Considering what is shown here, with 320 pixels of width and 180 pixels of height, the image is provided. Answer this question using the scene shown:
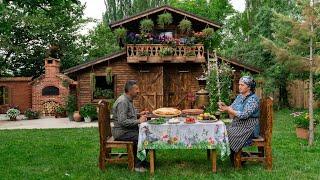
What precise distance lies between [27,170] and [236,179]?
12.1 ft

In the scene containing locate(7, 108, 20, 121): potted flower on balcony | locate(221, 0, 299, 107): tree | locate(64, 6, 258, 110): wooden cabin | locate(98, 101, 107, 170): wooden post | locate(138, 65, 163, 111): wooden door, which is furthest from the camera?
locate(221, 0, 299, 107): tree

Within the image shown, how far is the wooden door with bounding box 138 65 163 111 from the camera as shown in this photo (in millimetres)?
22844

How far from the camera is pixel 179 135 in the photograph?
792cm

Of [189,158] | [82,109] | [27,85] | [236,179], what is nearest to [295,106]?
[82,109]

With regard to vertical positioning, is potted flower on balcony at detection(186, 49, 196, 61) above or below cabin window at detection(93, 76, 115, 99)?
above

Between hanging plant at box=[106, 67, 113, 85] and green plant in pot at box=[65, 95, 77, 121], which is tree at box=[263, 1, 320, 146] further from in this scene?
green plant in pot at box=[65, 95, 77, 121]

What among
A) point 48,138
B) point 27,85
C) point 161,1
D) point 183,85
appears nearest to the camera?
point 48,138

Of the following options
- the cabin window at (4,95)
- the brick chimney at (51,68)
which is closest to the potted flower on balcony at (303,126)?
the brick chimney at (51,68)

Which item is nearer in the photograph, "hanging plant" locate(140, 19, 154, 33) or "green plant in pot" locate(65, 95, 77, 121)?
"hanging plant" locate(140, 19, 154, 33)

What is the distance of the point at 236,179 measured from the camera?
291 inches

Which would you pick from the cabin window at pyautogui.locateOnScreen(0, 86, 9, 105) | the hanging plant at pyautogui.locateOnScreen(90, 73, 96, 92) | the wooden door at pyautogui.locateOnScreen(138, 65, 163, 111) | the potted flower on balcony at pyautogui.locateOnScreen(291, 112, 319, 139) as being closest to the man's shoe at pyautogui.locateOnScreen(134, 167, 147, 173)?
the potted flower on balcony at pyautogui.locateOnScreen(291, 112, 319, 139)

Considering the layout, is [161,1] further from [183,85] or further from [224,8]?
[183,85]

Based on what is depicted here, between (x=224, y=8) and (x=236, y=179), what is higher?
(x=224, y=8)

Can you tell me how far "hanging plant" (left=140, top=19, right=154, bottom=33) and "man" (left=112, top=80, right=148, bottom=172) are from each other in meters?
14.0
